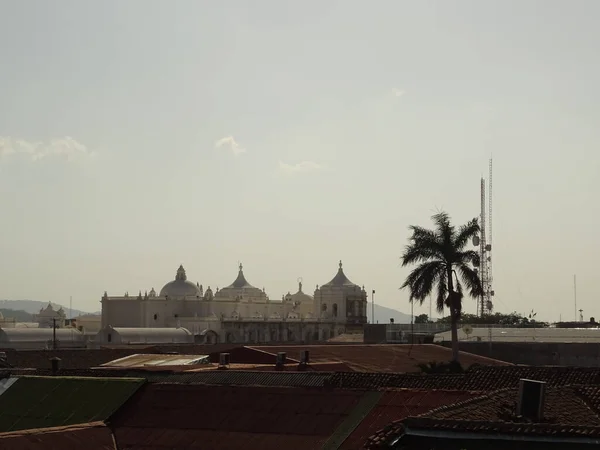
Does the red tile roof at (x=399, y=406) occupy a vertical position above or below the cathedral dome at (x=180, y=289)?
below

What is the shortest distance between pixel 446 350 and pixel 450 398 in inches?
945

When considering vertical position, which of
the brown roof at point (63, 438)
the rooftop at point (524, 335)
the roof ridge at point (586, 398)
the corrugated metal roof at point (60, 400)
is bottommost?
the brown roof at point (63, 438)

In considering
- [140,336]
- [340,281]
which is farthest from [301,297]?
[140,336]

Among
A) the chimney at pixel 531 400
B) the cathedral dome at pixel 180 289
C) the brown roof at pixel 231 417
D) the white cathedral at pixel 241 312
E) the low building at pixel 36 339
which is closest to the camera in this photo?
the chimney at pixel 531 400

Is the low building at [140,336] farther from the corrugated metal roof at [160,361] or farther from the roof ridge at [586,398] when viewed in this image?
the roof ridge at [586,398]

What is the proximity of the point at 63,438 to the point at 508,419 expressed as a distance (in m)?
11.3

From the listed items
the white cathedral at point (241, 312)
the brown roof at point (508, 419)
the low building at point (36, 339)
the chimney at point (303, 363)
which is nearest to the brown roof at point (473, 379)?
the brown roof at point (508, 419)

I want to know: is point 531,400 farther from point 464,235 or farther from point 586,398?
point 464,235

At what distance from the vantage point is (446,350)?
46.4 m

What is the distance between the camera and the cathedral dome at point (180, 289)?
101812 mm

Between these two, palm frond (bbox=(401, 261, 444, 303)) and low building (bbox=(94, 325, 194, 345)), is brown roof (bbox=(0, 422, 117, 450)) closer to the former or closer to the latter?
palm frond (bbox=(401, 261, 444, 303))

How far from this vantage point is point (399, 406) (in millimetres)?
22844

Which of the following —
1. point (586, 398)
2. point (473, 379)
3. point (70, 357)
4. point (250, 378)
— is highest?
point (586, 398)

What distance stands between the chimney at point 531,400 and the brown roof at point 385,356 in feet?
78.8
